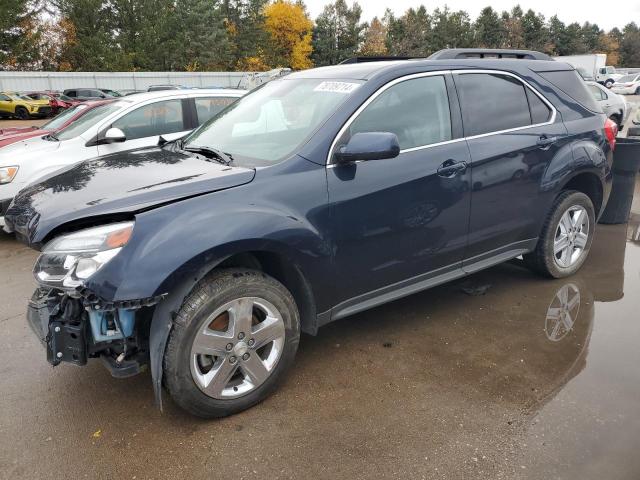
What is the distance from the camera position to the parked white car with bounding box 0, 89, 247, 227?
5867 millimetres

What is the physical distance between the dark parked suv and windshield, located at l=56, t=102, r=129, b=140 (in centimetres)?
307

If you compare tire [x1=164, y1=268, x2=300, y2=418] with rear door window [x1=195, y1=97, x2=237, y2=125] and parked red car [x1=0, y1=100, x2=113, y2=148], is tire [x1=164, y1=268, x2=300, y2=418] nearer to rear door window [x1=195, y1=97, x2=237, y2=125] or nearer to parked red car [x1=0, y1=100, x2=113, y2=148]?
rear door window [x1=195, y1=97, x2=237, y2=125]

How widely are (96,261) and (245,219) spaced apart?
0.73m

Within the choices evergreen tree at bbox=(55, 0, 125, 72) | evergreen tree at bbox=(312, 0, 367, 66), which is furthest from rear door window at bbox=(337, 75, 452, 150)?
evergreen tree at bbox=(312, 0, 367, 66)

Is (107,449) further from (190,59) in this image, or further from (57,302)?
(190,59)

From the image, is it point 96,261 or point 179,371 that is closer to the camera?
point 96,261

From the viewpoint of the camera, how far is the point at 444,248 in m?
3.58

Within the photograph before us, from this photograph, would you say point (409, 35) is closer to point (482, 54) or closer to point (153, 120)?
point (153, 120)

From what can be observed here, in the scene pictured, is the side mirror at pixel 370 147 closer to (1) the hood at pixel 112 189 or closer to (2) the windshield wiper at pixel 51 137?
(1) the hood at pixel 112 189

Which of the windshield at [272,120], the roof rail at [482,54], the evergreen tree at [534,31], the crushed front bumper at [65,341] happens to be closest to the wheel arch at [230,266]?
the crushed front bumper at [65,341]

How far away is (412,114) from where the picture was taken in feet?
11.3

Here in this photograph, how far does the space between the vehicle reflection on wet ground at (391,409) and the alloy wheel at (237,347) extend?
216 millimetres

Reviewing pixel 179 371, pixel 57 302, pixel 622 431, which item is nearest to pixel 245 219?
pixel 179 371

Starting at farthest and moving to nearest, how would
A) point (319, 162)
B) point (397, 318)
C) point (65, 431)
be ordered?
point (397, 318)
point (319, 162)
point (65, 431)
